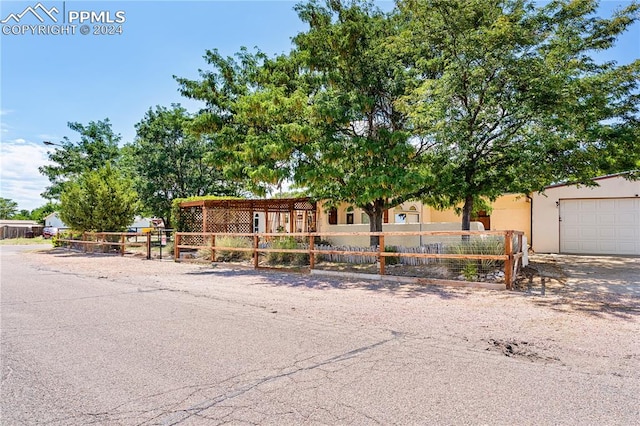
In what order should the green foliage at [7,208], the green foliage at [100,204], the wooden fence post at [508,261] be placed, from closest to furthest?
the wooden fence post at [508,261] < the green foliage at [100,204] < the green foliage at [7,208]

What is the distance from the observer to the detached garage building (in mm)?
15227

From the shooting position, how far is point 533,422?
9.39 ft

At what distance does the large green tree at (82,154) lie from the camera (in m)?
32.4

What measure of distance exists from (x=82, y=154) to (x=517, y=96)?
33.4m

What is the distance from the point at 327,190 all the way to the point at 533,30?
269 inches

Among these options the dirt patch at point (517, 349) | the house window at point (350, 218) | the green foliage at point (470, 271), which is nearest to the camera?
the dirt patch at point (517, 349)

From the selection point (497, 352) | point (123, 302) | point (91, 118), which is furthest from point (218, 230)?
point (91, 118)

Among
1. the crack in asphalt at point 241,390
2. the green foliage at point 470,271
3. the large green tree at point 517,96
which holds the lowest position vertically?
the crack in asphalt at point 241,390

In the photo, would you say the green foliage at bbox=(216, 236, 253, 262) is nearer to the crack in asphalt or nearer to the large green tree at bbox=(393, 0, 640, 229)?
the large green tree at bbox=(393, 0, 640, 229)

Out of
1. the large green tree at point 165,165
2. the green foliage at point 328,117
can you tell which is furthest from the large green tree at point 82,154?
the green foliage at point 328,117

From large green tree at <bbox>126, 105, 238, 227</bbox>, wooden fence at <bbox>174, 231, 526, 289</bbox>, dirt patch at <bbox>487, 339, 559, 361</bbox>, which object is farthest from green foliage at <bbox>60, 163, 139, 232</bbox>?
dirt patch at <bbox>487, 339, 559, 361</bbox>

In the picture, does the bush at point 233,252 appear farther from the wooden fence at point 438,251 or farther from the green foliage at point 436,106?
the green foliage at point 436,106

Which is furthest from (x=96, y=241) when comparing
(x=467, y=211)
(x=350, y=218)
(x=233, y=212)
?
(x=467, y=211)

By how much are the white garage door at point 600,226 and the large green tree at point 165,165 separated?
19941mm
